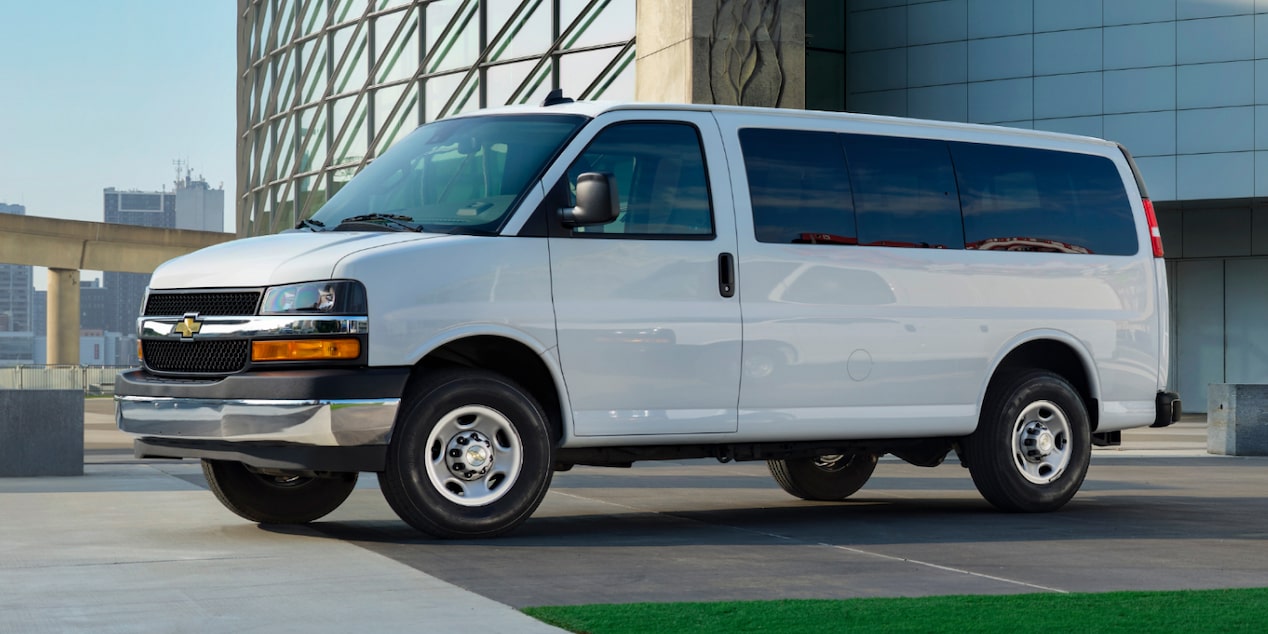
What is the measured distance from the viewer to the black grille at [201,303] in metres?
8.45

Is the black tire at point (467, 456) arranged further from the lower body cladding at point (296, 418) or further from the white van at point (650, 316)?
the lower body cladding at point (296, 418)

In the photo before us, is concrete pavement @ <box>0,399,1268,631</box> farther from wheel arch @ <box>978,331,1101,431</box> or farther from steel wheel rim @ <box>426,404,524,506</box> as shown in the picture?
wheel arch @ <box>978,331,1101,431</box>

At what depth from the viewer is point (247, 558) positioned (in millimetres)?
7832

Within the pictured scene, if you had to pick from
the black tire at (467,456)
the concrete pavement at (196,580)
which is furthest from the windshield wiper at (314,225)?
the concrete pavement at (196,580)

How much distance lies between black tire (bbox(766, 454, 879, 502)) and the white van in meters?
1.27

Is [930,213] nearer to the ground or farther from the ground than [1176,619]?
farther from the ground

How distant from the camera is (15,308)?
586 feet

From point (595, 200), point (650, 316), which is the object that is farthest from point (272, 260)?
point (650, 316)

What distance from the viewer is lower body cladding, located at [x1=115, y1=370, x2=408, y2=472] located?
819cm

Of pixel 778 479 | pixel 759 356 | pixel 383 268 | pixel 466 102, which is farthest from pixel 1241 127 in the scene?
pixel 383 268

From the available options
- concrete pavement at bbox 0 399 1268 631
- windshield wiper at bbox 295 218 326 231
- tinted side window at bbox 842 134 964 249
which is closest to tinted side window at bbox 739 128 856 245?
tinted side window at bbox 842 134 964 249

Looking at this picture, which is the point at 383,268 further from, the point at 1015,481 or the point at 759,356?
the point at 1015,481

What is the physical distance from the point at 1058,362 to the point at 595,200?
13.4 ft

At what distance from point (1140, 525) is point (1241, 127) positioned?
22220mm
